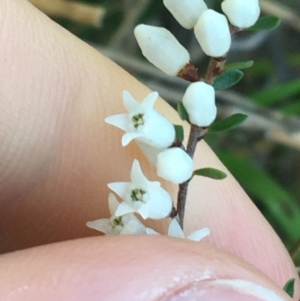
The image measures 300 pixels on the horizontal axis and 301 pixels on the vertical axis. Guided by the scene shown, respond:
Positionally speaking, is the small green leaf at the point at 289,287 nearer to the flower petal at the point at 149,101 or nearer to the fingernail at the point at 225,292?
the fingernail at the point at 225,292

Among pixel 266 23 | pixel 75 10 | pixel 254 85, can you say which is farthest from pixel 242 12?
pixel 254 85

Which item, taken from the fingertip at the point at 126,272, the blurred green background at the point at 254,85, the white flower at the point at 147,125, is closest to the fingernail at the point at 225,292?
the fingertip at the point at 126,272

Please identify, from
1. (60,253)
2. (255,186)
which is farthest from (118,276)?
(255,186)

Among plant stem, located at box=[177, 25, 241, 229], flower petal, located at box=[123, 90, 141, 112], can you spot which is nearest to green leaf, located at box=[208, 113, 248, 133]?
plant stem, located at box=[177, 25, 241, 229]

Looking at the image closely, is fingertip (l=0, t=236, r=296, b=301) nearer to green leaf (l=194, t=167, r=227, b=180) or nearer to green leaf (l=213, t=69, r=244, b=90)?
green leaf (l=194, t=167, r=227, b=180)

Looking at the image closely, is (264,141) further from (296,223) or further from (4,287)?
(4,287)

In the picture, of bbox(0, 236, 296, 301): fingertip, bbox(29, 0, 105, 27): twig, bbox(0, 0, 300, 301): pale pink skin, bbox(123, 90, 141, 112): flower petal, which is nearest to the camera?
bbox(0, 236, 296, 301): fingertip
